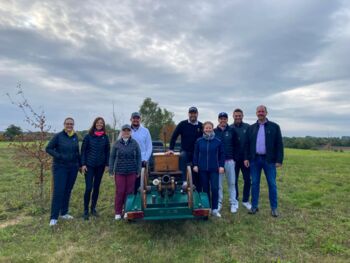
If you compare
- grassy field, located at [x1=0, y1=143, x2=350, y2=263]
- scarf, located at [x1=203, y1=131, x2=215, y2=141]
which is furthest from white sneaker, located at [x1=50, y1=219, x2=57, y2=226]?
scarf, located at [x1=203, y1=131, x2=215, y2=141]

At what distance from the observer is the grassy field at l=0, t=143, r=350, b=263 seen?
15.0 ft

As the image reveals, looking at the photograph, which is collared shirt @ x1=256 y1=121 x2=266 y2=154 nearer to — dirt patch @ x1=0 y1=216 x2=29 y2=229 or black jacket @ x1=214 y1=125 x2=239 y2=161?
black jacket @ x1=214 y1=125 x2=239 y2=161

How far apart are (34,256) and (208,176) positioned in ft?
11.7

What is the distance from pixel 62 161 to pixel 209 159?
10.2 ft

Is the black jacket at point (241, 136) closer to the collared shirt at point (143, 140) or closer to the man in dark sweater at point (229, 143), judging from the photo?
the man in dark sweater at point (229, 143)

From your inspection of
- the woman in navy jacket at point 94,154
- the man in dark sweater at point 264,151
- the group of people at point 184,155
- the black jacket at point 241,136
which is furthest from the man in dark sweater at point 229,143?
the woman in navy jacket at point 94,154

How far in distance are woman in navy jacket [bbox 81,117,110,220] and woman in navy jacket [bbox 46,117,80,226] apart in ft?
0.74

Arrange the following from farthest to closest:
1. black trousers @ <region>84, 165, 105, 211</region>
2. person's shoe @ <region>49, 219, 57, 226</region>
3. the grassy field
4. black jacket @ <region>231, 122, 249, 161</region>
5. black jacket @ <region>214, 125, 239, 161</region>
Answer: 1. black jacket @ <region>231, 122, 249, 161</region>
2. black jacket @ <region>214, 125, 239, 161</region>
3. black trousers @ <region>84, 165, 105, 211</region>
4. person's shoe @ <region>49, 219, 57, 226</region>
5. the grassy field

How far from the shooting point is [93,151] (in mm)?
6301

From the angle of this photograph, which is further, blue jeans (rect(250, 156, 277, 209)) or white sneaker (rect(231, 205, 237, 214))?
white sneaker (rect(231, 205, 237, 214))

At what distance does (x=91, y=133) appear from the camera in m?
6.36

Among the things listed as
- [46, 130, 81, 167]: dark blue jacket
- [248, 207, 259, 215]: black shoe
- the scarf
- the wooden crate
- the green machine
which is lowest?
[248, 207, 259, 215]: black shoe

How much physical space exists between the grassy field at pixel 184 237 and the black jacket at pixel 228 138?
55.2 inches

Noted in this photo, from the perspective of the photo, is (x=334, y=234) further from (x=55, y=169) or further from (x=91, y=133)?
(x=55, y=169)
